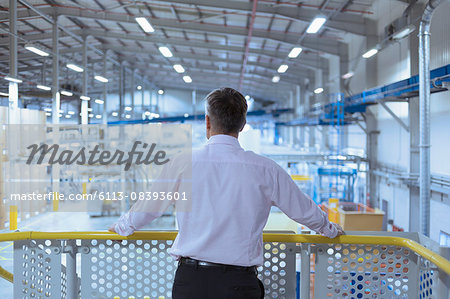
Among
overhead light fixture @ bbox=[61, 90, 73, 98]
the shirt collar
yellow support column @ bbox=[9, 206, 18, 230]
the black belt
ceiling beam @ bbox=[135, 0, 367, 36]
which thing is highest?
ceiling beam @ bbox=[135, 0, 367, 36]

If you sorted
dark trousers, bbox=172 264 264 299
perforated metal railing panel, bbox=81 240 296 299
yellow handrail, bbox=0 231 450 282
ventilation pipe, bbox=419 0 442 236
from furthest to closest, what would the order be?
ventilation pipe, bbox=419 0 442 236 < perforated metal railing panel, bbox=81 240 296 299 < yellow handrail, bbox=0 231 450 282 < dark trousers, bbox=172 264 264 299

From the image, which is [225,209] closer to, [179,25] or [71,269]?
[71,269]

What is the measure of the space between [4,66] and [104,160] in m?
4.42

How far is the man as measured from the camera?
1.43m

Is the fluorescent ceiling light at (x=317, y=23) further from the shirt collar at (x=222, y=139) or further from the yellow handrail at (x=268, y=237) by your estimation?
the shirt collar at (x=222, y=139)

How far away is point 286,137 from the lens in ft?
97.9

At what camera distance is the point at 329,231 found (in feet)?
5.61

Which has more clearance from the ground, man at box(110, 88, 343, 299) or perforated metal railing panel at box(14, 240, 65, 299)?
man at box(110, 88, 343, 299)

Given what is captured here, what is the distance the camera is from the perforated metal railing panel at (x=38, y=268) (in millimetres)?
1927

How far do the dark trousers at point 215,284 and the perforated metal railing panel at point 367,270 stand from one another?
0.57 metres

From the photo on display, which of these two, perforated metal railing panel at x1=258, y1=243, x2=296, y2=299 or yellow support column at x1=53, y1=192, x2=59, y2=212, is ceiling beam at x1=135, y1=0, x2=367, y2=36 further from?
perforated metal railing panel at x1=258, y1=243, x2=296, y2=299

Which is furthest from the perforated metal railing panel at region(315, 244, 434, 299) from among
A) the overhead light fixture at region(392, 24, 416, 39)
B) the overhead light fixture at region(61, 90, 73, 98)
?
the overhead light fixture at region(61, 90, 73, 98)

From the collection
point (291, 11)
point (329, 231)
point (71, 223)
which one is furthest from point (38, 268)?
point (291, 11)

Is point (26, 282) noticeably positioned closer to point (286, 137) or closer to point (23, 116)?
point (23, 116)
